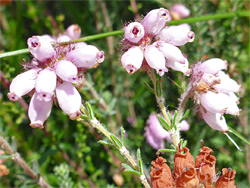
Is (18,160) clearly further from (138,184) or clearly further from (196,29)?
(196,29)

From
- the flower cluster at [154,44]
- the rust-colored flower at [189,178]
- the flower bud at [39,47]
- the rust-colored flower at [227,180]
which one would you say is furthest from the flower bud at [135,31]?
the rust-colored flower at [227,180]

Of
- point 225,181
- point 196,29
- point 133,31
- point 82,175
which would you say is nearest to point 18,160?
point 82,175

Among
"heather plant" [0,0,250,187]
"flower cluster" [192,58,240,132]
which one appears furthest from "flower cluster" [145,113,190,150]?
"flower cluster" [192,58,240,132]

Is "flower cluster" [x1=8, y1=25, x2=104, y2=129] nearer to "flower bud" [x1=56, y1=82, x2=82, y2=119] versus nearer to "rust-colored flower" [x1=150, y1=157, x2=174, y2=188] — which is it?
"flower bud" [x1=56, y1=82, x2=82, y2=119]

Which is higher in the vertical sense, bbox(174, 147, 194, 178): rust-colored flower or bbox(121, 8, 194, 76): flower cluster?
bbox(121, 8, 194, 76): flower cluster

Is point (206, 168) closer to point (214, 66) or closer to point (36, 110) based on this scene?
point (214, 66)

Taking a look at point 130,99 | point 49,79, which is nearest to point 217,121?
point 49,79
